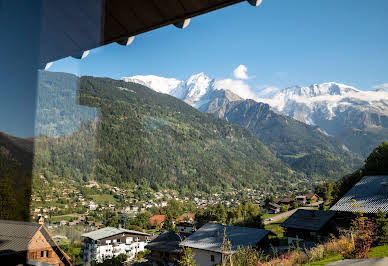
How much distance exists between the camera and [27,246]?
2.31 ft

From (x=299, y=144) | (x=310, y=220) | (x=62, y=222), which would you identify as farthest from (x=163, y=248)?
(x=299, y=144)

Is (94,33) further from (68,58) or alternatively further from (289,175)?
(289,175)

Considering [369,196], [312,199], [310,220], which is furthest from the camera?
[312,199]

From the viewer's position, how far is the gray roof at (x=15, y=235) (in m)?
0.68

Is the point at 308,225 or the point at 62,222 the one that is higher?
the point at 62,222

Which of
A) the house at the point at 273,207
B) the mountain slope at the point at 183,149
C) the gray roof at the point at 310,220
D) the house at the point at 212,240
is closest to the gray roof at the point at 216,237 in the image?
the house at the point at 212,240

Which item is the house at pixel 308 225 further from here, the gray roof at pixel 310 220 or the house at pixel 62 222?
the house at pixel 62 222

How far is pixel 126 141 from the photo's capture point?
26.6m

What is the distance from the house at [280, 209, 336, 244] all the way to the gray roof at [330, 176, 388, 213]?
402 centimetres

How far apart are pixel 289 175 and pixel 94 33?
9000cm

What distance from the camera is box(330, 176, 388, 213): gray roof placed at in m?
8.88

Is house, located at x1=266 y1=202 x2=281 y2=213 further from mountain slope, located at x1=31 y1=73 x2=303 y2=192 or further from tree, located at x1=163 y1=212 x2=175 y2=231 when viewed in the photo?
mountain slope, located at x1=31 y1=73 x2=303 y2=192

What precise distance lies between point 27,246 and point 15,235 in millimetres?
63

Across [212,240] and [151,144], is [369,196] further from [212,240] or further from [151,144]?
[151,144]
